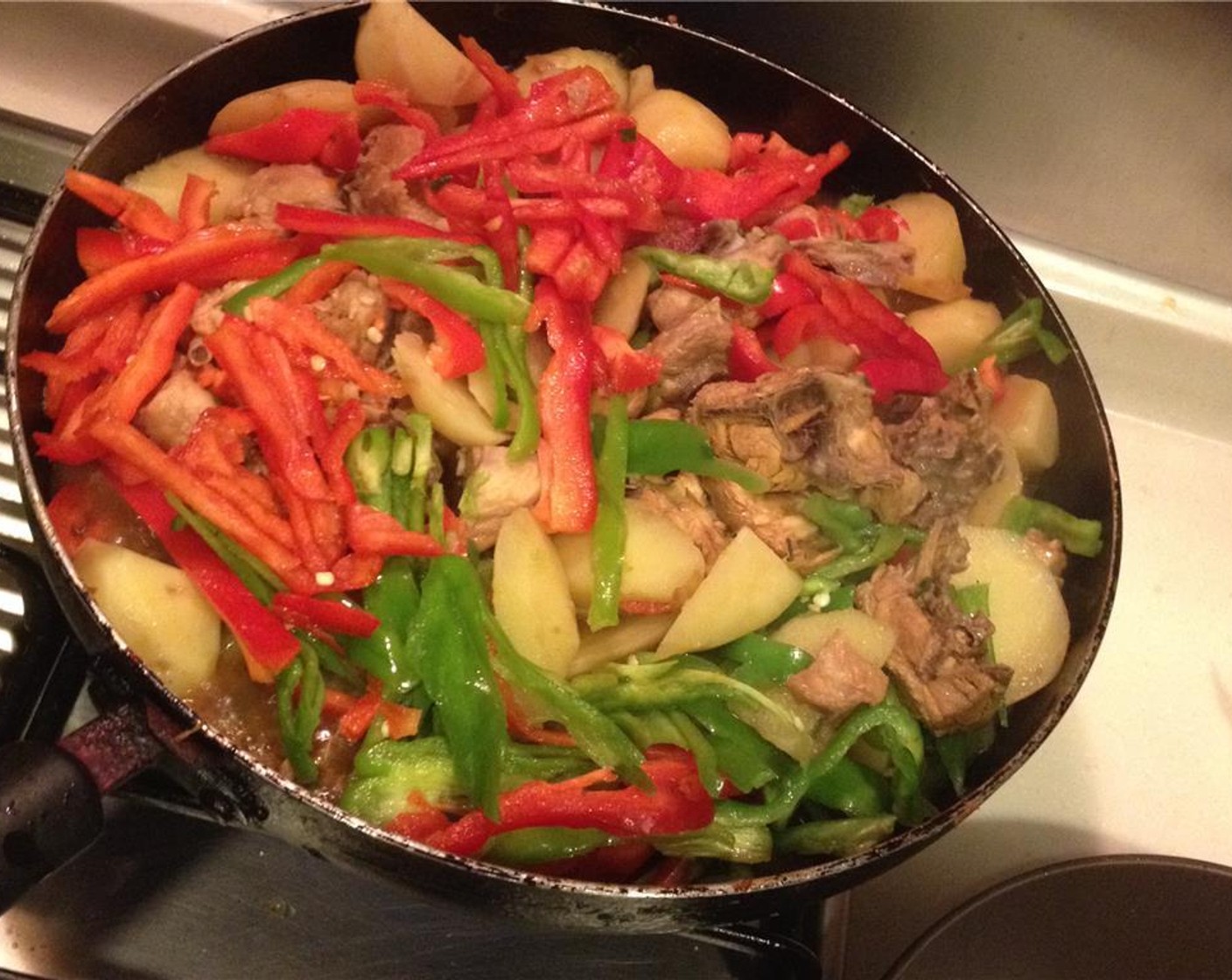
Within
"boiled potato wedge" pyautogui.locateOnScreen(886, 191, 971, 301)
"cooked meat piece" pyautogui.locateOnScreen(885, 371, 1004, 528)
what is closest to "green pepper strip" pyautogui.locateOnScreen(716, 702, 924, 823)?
"cooked meat piece" pyautogui.locateOnScreen(885, 371, 1004, 528)

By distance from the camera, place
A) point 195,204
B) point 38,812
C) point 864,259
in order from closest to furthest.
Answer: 1. point 38,812
2. point 195,204
3. point 864,259

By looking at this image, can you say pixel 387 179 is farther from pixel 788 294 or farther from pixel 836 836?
pixel 836 836

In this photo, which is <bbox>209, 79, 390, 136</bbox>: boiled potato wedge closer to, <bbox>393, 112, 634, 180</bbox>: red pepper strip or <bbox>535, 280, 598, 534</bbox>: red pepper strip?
<bbox>393, 112, 634, 180</bbox>: red pepper strip

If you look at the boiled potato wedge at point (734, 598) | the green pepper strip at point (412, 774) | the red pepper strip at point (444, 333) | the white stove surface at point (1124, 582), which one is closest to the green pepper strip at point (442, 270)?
the red pepper strip at point (444, 333)

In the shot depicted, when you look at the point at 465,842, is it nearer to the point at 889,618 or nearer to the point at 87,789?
the point at 87,789

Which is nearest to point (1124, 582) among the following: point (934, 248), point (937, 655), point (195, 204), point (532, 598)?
point (934, 248)

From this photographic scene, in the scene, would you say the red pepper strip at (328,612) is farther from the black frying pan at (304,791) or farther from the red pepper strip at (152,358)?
the red pepper strip at (152,358)
